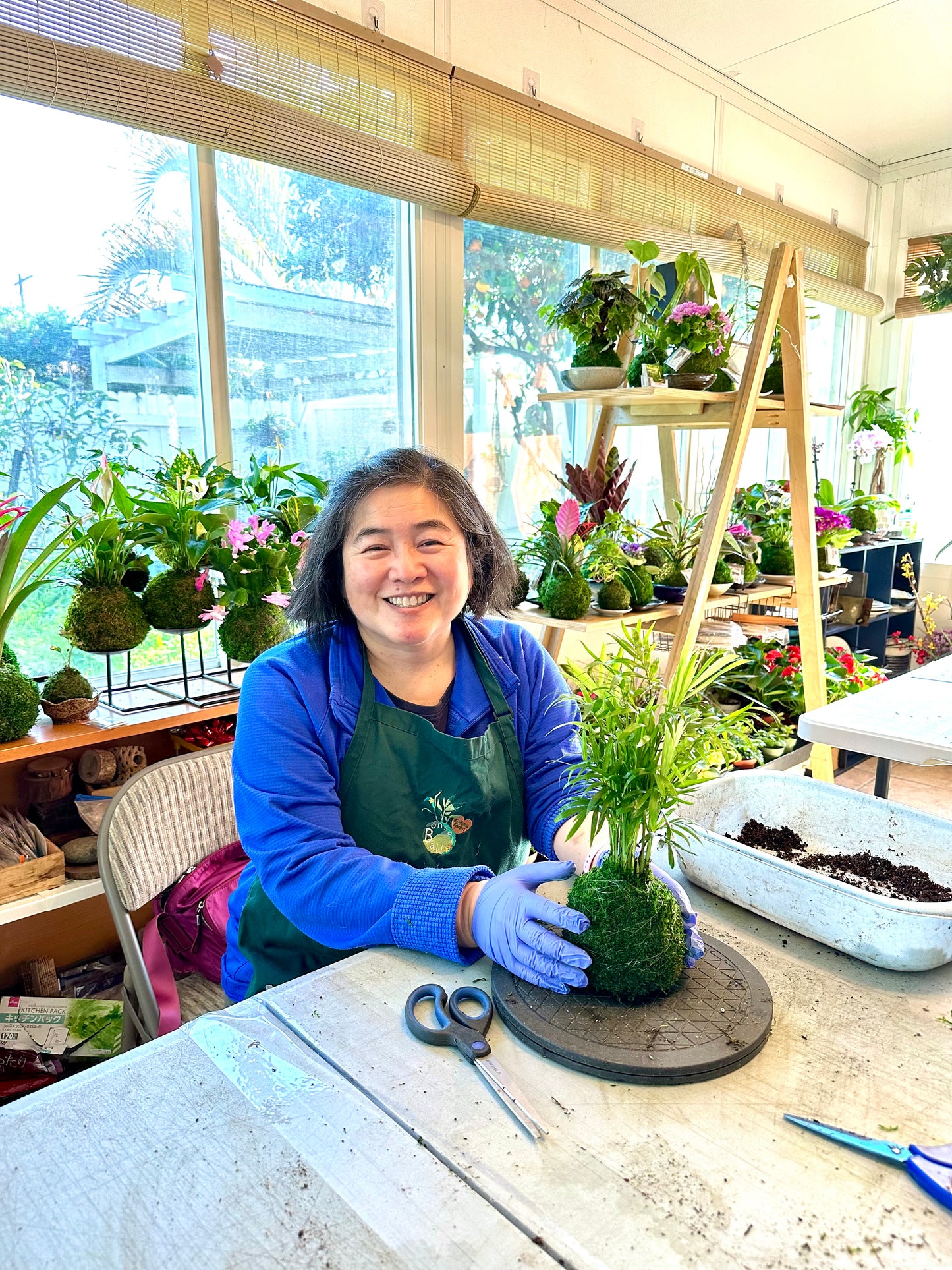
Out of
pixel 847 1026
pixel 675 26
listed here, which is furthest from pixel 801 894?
pixel 675 26

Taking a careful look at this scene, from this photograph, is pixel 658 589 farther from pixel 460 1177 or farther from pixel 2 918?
pixel 460 1177

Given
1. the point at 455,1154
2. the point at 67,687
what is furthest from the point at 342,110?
the point at 455,1154

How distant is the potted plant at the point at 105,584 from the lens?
5.64 ft

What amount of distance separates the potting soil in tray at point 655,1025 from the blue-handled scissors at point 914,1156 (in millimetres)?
102

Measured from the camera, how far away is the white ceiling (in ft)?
9.67

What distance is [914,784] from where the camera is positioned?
148 inches

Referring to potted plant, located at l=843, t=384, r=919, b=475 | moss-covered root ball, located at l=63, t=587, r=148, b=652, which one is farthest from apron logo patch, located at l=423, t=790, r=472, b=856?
potted plant, located at l=843, t=384, r=919, b=475

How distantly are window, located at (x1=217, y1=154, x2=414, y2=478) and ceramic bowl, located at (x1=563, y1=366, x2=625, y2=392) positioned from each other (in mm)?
579

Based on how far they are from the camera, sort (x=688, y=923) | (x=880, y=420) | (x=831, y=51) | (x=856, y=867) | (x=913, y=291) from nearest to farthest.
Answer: (x=688, y=923), (x=856, y=867), (x=831, y=51), (x=880, y=420), (x=913, y=291)

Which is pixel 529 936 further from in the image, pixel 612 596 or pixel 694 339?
pixel 694 339

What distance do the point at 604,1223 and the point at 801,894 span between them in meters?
0.47

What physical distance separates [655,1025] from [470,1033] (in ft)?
0.58

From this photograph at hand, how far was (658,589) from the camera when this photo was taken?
8.44ft

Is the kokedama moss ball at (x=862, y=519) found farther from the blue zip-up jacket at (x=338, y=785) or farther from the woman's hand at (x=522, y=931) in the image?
the woman's hand at (x=522, y=931)
